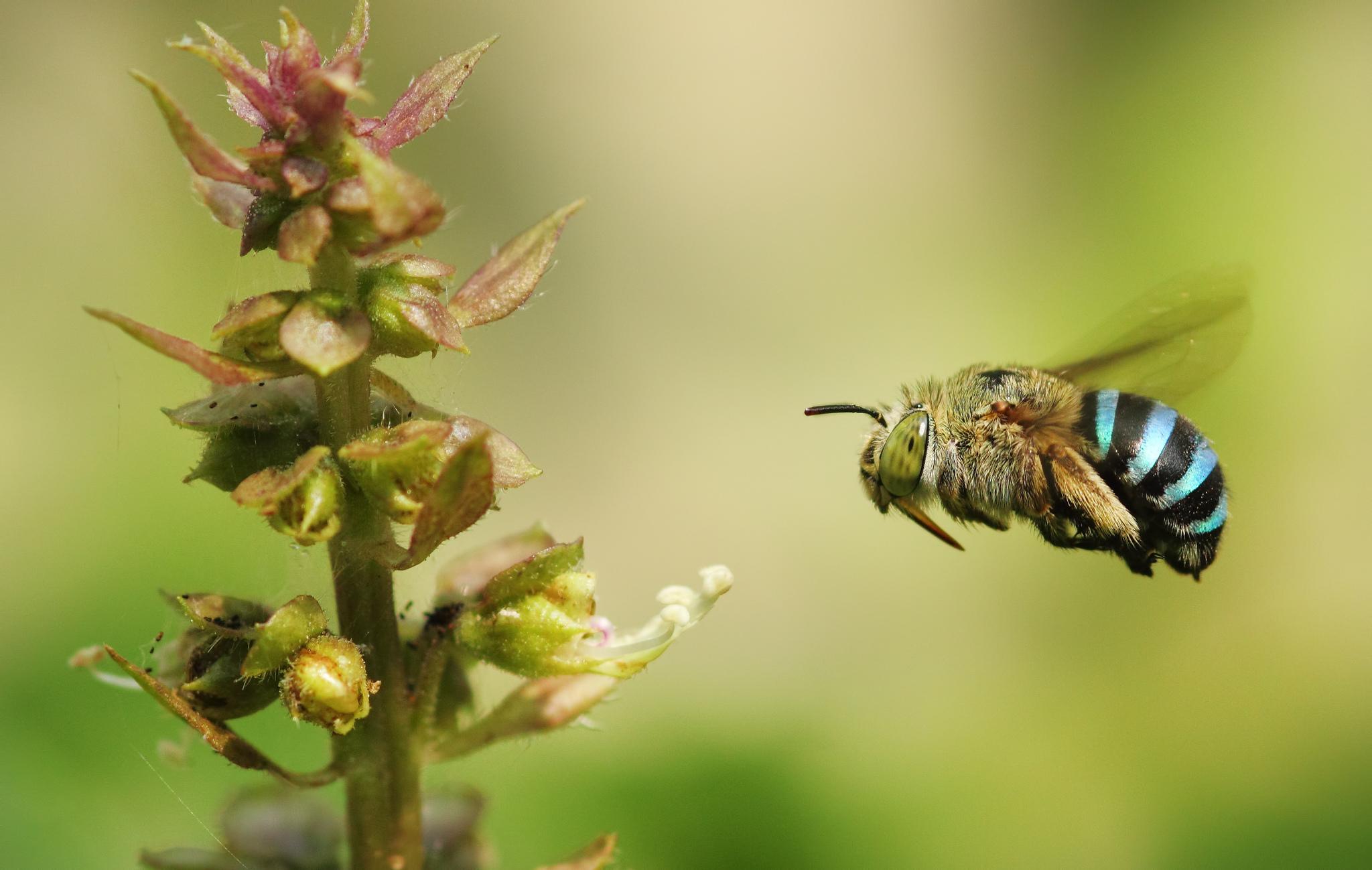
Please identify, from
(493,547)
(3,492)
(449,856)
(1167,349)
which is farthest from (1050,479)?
(3,492)

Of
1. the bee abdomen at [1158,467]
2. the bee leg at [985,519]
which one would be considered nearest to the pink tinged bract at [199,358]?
the bee leg at [985,519]

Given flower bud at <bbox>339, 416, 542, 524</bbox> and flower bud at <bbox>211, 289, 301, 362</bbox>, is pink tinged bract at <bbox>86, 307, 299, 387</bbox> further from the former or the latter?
flower bud at <bbox>339, 416, 542, 524</bbox>

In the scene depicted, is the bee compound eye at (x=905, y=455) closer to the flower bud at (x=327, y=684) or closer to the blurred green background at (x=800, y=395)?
the blurred green background at (x=800, y=395)

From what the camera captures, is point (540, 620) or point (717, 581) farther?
point (717, 581)

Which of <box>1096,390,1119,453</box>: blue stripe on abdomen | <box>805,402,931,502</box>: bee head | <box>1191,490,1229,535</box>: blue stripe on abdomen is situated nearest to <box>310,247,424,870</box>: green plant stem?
<box>805,402,931,502</box>: bee head

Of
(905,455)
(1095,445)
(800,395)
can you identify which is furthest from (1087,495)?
(800,395)

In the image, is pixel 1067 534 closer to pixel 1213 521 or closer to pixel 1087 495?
pixel 1087 495

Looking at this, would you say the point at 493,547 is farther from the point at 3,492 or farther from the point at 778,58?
the point at 778,58
